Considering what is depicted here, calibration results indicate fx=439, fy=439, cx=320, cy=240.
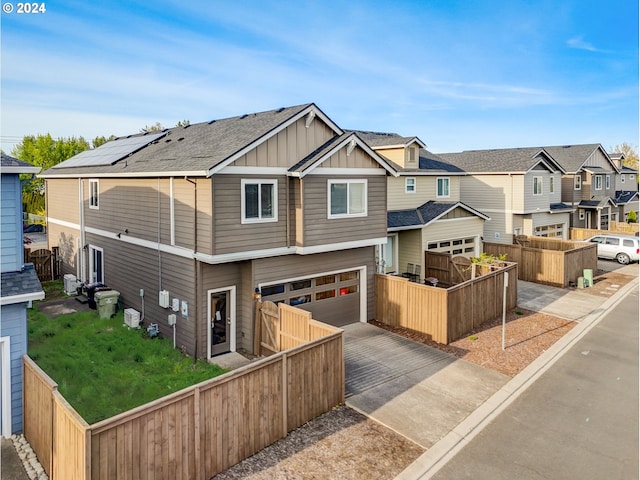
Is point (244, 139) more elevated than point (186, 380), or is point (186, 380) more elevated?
point (244, 139)

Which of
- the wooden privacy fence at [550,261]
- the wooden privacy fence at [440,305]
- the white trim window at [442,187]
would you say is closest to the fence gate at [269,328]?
the wooden privacy fence at [440,305]

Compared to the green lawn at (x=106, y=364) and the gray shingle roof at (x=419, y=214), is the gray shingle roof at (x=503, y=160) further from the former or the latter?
the green lawn at (x=106, y=364)

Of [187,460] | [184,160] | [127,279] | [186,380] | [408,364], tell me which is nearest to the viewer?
[187,460]

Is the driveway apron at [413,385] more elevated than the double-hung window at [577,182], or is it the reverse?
the double-hung window at [577,182]

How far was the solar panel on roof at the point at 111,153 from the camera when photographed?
19.9 meters

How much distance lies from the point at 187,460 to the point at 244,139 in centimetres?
926

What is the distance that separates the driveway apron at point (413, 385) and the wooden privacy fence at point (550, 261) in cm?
1291

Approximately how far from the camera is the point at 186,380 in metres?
11.6

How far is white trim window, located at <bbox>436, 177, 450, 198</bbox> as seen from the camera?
84.0ft

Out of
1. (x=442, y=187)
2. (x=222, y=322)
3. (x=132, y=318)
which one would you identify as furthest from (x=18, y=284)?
(x=442, y=187)

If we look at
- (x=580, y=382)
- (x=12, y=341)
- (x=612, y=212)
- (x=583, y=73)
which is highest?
(x=583, y=73)

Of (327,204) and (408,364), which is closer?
(408,364)

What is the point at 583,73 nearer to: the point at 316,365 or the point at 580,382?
the point at 580,382

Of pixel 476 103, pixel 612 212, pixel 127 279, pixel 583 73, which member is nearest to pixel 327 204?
pixel 127 279
